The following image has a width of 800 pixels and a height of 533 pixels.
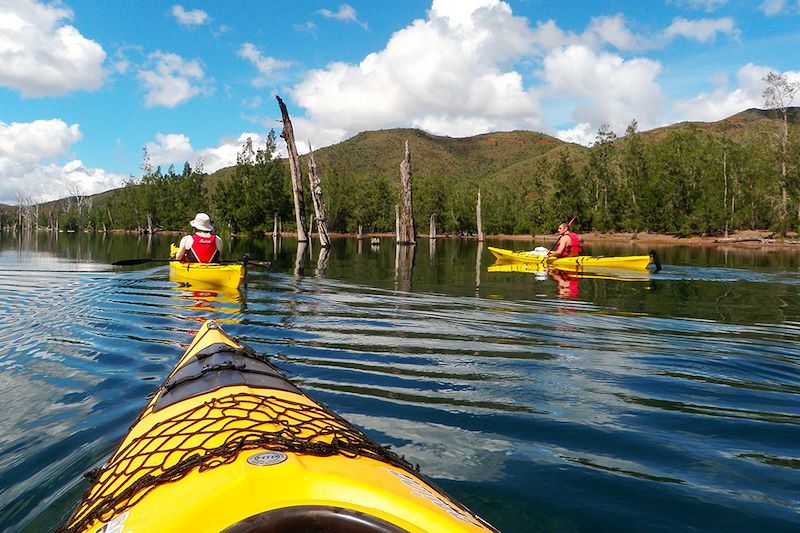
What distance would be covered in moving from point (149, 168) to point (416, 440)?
11105 centimetres

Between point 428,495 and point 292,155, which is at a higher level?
point 292,155

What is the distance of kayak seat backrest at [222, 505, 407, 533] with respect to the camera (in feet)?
5.37

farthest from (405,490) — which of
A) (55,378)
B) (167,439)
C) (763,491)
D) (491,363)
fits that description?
(55,378)

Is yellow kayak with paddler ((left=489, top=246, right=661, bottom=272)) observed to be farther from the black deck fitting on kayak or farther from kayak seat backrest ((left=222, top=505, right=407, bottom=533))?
kayak seat backrest ((left=222, top=505, right=407, bottom=533))

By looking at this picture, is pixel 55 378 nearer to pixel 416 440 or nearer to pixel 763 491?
pixel 416 440

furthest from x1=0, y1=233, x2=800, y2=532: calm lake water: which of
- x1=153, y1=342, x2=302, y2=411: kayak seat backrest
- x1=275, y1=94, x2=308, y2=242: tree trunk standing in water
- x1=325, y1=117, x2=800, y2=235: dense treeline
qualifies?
x1=325, y1=117, x2=800, y2=235: dense treeline

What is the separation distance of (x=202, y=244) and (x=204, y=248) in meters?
0.12

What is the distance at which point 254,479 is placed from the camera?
5.92ft

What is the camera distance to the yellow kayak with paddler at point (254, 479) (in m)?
1.67

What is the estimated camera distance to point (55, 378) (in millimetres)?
6234

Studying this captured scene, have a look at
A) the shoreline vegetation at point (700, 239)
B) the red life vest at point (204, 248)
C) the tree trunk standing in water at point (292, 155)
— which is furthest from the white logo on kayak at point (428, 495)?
the shoreline vegetation at point (700, 239)

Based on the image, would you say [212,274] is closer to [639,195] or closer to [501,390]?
[501,390]

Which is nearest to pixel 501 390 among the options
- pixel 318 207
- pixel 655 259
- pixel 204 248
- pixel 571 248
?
pixel 204 248

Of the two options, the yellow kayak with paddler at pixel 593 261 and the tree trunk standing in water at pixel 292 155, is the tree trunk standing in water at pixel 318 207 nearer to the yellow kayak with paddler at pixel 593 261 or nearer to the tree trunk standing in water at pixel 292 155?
the tree trunk standing in water at pixel 292 155
